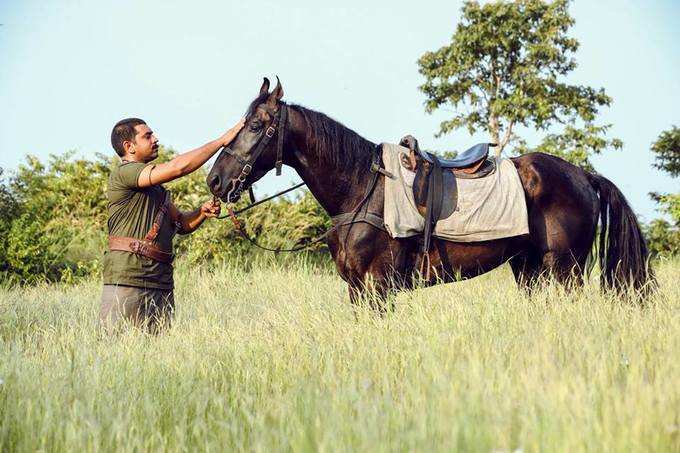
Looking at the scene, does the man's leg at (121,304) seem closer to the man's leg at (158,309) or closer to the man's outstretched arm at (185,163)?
the man's leg at (158,309)

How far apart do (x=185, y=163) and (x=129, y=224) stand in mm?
771

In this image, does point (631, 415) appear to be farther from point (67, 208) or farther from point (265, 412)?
point (67, 208)

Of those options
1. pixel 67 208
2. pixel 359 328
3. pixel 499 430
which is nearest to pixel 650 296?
pixel 359 328

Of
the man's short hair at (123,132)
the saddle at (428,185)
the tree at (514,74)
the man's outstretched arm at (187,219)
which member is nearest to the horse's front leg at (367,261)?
the saddle at (428,185)

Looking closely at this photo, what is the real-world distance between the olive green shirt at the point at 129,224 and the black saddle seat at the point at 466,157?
2.18 metres

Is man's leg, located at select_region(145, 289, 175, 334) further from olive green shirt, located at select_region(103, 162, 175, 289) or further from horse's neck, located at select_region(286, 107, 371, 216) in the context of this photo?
horse's neck, located at select_region(286, 107, 371, 216)

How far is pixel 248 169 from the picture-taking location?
4.84 meters

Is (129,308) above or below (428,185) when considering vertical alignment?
below

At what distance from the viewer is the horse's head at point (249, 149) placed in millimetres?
4852

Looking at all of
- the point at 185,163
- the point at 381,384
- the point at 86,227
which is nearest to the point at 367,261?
the point at 185,163

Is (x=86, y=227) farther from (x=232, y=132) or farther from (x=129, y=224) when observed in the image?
(x=232, y=132)

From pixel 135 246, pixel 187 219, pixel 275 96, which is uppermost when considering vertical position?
pixel 275 96

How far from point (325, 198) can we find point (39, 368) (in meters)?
2.24

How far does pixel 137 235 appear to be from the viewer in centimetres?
539
